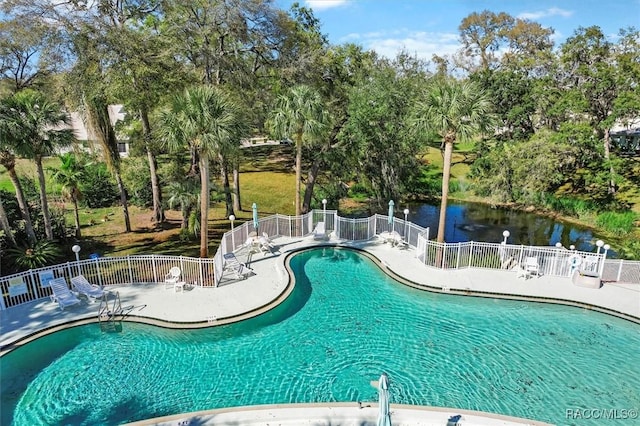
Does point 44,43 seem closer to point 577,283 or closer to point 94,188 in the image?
point 94,188

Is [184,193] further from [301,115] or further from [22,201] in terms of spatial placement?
[301,115]

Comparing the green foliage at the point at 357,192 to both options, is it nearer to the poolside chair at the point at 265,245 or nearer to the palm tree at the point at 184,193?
the poolside chair at the point at 265,245

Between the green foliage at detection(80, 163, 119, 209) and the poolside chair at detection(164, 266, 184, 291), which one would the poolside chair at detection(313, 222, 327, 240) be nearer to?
the poolside chair at detection(164, 266, 184, 291)

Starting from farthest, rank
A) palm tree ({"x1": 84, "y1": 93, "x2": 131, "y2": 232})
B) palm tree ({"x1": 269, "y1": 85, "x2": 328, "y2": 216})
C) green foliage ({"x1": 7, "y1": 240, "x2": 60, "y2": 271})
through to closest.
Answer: palm tree ({"x1": 269, "y1": 85, "x2": 328, "y2": 216}), palm tree ({"x1": 84, "y1": 93, "x2": 131, "y2": 232}), green foliage ({"x1": 7, "y1": 240, "x2": 60, "y2": 271})

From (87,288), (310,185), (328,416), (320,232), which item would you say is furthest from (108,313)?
(310,185)

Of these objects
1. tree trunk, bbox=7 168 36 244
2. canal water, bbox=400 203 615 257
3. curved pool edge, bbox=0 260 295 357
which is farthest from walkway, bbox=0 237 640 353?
canal water, bbox=400 203 615 257

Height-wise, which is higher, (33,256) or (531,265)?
(33,256)
